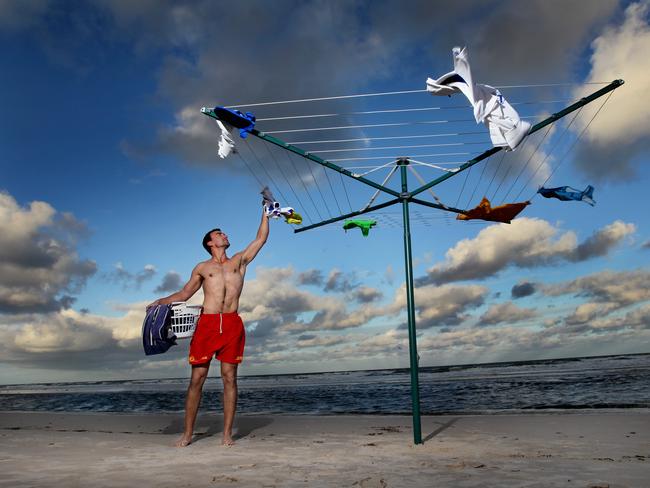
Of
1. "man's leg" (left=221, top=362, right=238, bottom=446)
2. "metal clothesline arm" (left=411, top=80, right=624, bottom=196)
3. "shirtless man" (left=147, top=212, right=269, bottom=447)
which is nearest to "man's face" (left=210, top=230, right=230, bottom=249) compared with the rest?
"shirtless man" (left=147, top=212, right=269, bottom=447)

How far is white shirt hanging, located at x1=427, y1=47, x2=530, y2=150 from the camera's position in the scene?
5898 millimetres

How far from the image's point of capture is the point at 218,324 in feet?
21.0

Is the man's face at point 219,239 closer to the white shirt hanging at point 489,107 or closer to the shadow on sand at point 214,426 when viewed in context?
the shadow on sand at point 214,426

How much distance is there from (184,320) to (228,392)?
107 centimetres

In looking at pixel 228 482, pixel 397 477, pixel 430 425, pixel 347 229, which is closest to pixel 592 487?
pixel 397 477

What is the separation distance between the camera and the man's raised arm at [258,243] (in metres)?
6.81

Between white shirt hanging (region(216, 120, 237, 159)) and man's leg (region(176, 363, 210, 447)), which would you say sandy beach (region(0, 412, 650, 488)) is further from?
A: white shirt hanging (region(216, 120, 237, 159))

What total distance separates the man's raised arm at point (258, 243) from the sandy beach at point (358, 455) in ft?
7.85

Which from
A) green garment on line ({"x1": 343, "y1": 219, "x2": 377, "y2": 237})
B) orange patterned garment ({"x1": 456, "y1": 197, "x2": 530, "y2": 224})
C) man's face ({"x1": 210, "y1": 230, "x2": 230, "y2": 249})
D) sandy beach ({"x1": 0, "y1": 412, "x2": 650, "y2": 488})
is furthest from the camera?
green garment on line ({"x1": 343, "y1": 219, "x2": 377, "y2": 237})

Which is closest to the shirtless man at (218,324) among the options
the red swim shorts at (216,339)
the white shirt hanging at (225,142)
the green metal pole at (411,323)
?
the red swim shorts at (216,339)

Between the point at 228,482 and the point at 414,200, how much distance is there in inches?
163

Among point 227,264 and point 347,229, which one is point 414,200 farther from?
point 227,264

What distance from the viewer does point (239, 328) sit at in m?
6.48

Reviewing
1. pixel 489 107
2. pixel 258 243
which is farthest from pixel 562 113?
pixel 258 243
